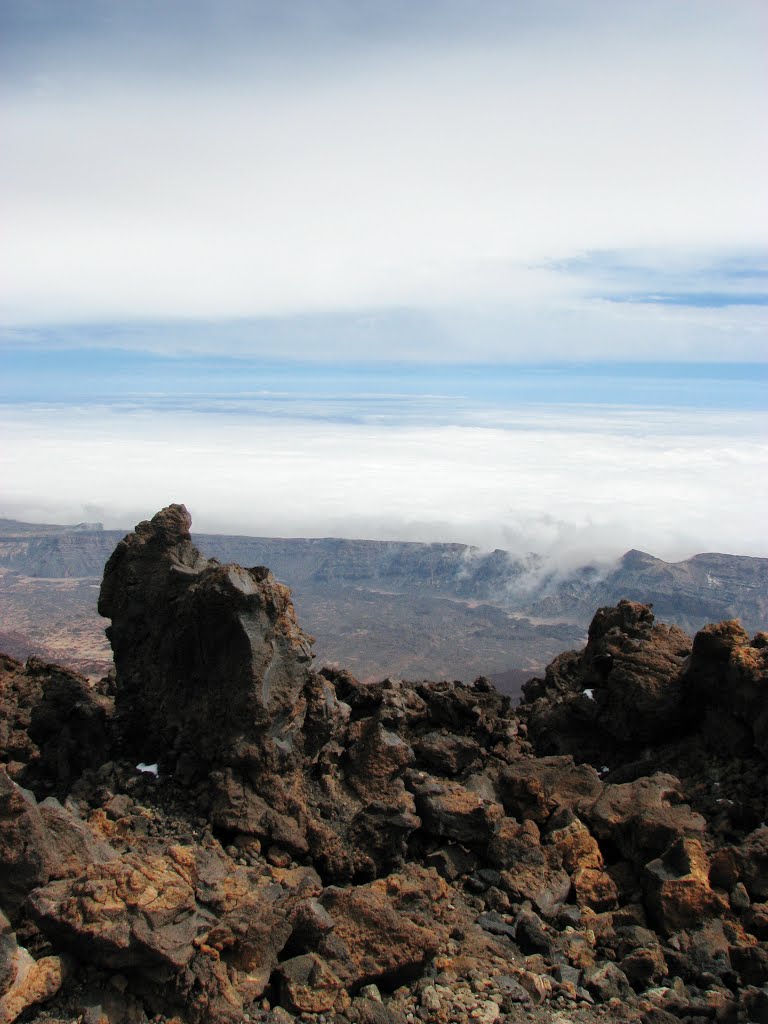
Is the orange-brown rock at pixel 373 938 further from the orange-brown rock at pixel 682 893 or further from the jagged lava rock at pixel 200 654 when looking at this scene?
the orange-brown rock at pixel 682 893

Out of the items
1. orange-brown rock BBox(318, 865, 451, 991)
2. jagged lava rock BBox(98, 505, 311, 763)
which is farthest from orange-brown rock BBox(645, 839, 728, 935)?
jagged lava rock BBox(98, 505, 311, 763)

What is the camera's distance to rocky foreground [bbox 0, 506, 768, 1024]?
12.5 metres

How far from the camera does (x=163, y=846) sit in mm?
15438

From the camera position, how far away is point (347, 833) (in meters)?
17.3

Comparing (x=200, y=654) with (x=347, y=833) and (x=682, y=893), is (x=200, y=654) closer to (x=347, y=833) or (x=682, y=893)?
(x=347, y=833)

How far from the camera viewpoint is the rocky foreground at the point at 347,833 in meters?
12.5

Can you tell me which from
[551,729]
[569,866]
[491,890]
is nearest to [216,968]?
[491,890]

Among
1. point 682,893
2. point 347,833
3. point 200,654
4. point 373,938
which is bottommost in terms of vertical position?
point 682,893

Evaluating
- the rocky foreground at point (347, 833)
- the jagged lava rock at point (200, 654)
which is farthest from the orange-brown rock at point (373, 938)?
the jagged lava rock at point (200, 654)

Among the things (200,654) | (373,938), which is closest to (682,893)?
(373,938)

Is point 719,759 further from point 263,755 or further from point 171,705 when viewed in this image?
point 171,705

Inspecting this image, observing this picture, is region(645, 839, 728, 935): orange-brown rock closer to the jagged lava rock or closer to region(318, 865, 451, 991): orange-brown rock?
region(318, 865, 451, 991): orange-brown rock

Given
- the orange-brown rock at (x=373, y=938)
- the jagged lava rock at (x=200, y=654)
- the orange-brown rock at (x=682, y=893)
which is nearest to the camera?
the orange-brown rock at (x=373, y=938)

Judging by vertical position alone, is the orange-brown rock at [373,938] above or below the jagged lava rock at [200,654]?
below
